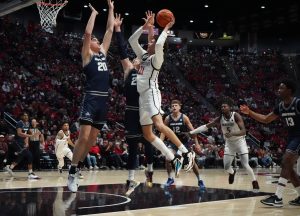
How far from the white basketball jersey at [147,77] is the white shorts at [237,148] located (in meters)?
2.99

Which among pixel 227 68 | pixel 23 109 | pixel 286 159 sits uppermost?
pixel 227 68

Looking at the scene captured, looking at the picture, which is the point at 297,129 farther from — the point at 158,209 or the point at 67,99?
the point at 67,99

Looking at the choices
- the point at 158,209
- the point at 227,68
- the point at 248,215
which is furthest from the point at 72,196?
the point at 227,68

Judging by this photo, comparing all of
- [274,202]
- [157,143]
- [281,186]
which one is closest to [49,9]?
[157,143]

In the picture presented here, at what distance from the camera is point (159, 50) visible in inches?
248

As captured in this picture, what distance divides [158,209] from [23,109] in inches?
473

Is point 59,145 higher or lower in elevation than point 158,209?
higher

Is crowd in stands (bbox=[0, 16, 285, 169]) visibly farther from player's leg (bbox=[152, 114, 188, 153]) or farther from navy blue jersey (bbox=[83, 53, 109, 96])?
navy blue jersey (bbox=[83, 53, 109, 96])

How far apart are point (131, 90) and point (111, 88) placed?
1553 centimetres

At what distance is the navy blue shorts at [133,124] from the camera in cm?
698

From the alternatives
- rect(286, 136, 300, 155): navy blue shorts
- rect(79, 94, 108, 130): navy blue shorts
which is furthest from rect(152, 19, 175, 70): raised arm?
rect(286, 136, 300, 155): navy blue shorts

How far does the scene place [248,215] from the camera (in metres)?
5.29

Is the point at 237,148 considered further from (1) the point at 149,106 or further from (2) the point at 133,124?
(1) the point at 149,106

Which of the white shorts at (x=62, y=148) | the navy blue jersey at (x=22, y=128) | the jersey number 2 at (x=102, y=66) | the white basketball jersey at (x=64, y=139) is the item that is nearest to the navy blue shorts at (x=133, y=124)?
the jersey number 2 at (x=102, y=66)
